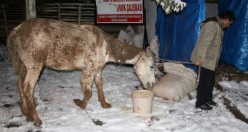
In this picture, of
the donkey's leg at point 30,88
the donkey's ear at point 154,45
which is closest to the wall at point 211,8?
the donkey's ear at point 154,45

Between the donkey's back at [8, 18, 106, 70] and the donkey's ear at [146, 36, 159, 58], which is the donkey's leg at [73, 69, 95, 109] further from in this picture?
the donkey's ear at [146, 36, 159, 58]

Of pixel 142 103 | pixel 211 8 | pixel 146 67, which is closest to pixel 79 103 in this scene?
pixel 142 103

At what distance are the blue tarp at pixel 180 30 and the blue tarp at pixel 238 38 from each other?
4.49 feet

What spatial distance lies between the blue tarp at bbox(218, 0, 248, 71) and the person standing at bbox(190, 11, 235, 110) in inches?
101

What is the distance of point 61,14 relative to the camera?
465 inches

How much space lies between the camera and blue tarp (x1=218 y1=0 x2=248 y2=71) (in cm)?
700

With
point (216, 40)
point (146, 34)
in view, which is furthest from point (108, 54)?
point (146, 34)

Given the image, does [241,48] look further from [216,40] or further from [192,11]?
[216,40]

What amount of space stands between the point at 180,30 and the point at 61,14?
263 inches

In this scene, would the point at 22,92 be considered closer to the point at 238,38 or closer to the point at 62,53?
the point at 62,53

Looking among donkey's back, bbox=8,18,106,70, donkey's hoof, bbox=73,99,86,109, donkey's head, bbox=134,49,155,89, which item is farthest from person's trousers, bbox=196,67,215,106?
donkey's hoof, bbox=73,99,86,109

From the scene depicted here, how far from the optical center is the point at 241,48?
7.08m

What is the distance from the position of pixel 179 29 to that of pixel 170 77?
2130 millimetres

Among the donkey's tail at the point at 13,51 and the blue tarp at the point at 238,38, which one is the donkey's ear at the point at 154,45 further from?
the donkey's tail at the point at 13,51
